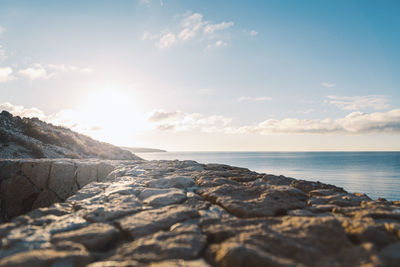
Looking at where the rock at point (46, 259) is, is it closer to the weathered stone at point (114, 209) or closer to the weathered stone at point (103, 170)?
the weathered stone at point (114, 209)

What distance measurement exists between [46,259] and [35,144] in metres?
12.6

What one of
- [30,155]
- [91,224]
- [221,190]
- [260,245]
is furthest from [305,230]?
[30,155]

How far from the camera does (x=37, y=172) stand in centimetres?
548

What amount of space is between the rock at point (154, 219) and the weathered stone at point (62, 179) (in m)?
3.58

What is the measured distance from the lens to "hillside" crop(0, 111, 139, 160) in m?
11.4

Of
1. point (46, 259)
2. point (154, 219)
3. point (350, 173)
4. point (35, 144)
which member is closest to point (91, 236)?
point (46, 259)

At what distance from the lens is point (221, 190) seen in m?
3.83

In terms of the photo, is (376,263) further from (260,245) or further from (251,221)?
(251,221)

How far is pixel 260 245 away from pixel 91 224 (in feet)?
5.92

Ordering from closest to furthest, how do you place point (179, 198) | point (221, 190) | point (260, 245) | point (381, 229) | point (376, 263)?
point (376, 263) → point (260, 245) → point (381, 229) → point (179, 198) → point (221, 190)

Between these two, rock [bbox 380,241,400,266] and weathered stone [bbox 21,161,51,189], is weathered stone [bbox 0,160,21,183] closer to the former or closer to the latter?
weathered stone [bbox 21,161,51,189]

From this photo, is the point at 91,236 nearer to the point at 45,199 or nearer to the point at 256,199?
the point at 256,199

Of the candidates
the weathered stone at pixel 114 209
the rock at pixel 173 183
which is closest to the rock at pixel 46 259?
the weathered stone at pixel 114 209

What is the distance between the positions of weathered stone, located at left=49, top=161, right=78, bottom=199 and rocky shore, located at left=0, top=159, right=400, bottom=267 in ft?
6.47
